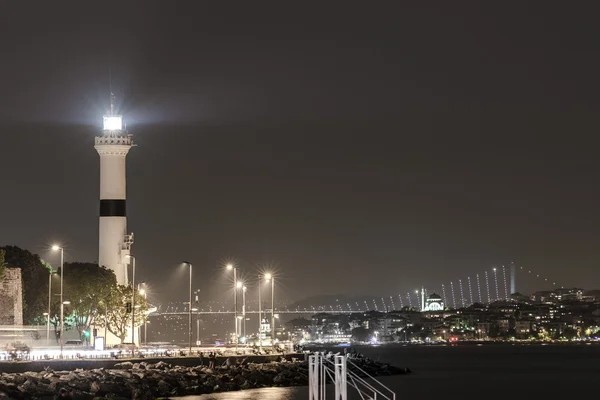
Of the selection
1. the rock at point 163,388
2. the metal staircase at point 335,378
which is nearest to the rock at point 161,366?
the rock at point 163,388

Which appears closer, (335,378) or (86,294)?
(335,378)

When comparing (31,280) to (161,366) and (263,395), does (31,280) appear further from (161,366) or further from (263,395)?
(263,395)

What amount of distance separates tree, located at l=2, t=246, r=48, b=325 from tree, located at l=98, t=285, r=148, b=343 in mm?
5239

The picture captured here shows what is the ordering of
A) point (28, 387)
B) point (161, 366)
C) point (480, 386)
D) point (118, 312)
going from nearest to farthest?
point (28, 387) → point (161, 366) → point (118, 312) → point (480, 386)

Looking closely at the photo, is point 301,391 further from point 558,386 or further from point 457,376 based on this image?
point 457,376

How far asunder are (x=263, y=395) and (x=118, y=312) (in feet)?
78.7

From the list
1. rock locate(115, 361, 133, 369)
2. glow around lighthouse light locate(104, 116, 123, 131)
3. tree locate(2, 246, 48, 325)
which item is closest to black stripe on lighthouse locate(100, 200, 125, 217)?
glow around lighthouse light locate(104, 116, 123, 131)

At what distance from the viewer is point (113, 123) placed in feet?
300

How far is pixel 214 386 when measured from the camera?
2685 inches

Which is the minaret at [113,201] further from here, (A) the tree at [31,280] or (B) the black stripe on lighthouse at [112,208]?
(A) the tree at [31,280]

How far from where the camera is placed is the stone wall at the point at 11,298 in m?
81.3

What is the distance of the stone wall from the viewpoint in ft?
267

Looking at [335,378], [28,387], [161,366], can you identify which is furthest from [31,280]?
[335,378]

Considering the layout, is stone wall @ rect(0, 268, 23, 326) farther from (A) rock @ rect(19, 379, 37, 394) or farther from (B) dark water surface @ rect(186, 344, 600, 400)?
(A) rock @ rect(19, 379, 37, 394)
